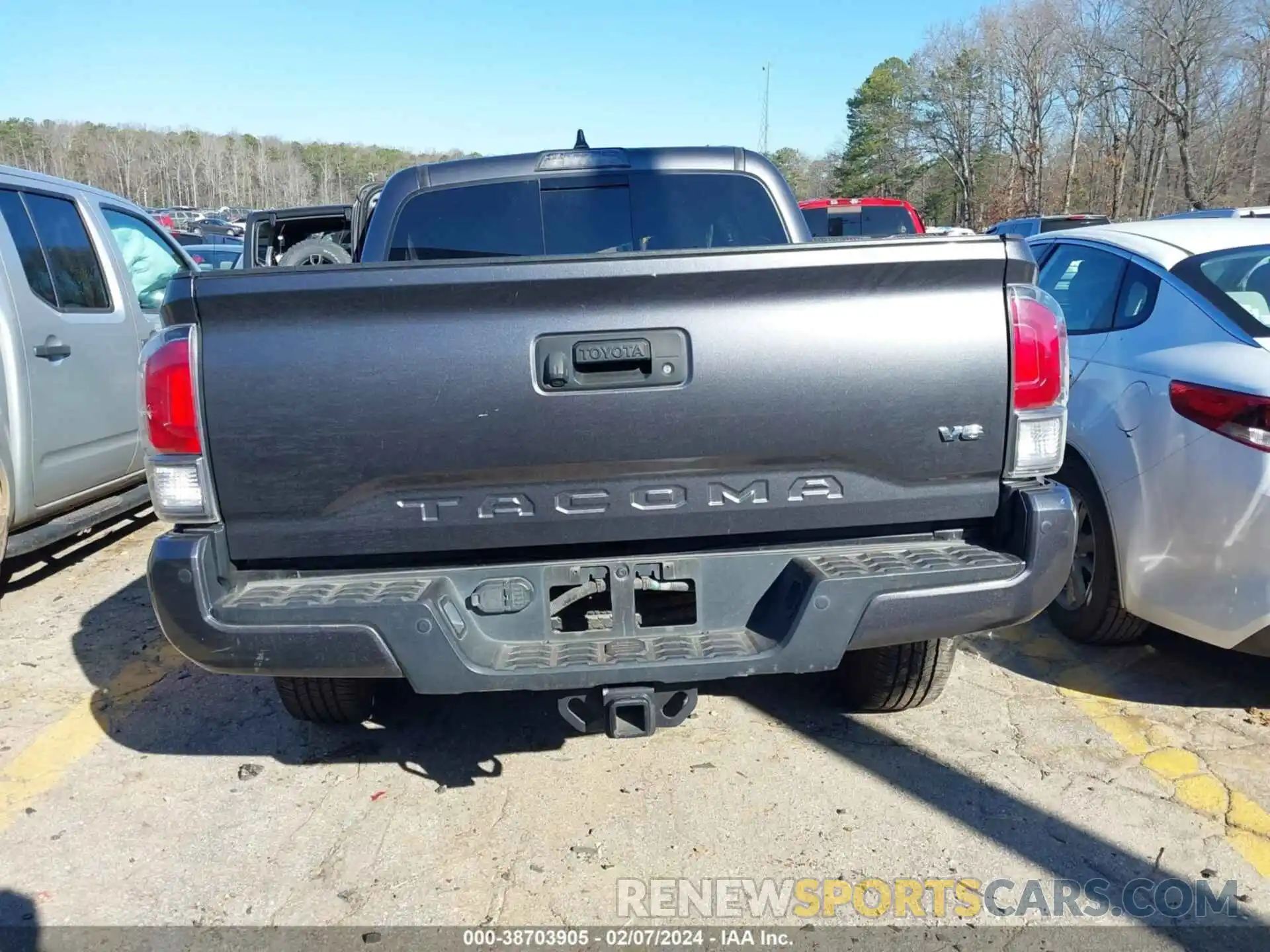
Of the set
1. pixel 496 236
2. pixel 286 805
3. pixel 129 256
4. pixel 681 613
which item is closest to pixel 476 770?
pixel 286 805

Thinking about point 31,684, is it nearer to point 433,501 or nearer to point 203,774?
point 203,774

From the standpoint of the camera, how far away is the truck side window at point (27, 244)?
14.5 feet

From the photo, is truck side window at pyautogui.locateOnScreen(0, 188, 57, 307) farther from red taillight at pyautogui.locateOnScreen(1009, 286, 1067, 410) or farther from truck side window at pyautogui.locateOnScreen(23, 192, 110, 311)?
red taillight at pyautogui.locateOnScreen(1009, 286, 1067, 410)

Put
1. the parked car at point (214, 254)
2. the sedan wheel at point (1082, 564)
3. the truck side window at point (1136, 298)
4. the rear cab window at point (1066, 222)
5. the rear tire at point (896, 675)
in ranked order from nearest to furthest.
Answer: the rear tire at point (896, 675) → the truck side window at point (1136, 298) → the sedan wheel at point (1082, 564) → the parked car at point (214, 254) → the rear cab window at point (1066, 222)

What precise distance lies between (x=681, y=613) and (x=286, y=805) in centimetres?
146

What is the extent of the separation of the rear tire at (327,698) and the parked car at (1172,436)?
106 inches

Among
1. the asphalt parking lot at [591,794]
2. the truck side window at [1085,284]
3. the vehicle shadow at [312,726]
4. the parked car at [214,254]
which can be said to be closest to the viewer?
the asphalt parking lot at [591,794]

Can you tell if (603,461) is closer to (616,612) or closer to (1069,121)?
(616,612)

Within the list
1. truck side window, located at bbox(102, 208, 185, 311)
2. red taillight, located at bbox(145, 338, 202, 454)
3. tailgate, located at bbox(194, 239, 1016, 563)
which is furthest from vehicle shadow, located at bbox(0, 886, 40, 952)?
truck side window, located at bbox(102, 208, 185, 311)

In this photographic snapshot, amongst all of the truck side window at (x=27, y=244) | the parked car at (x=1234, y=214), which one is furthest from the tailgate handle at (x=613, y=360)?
the truck side window at (x=27, y=244)

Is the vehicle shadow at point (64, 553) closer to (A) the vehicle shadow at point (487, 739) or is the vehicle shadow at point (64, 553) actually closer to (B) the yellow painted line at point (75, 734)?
(B) the yellow painted line at point (75, 734)

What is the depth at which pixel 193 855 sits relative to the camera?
2.63 metres

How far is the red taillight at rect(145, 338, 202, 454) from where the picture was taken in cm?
220

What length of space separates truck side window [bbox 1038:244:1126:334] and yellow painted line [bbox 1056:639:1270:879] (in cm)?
147
